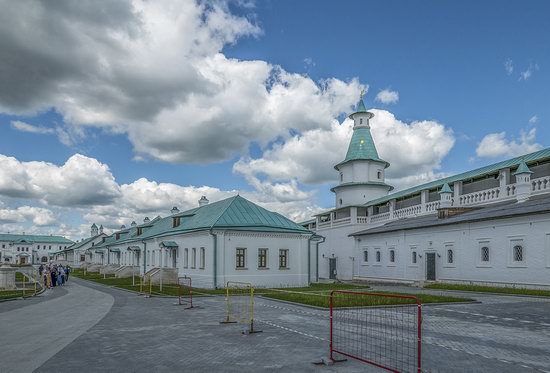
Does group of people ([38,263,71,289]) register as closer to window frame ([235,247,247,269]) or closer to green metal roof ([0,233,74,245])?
window frame ([235,247,247,269])

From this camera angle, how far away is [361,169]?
4919cm

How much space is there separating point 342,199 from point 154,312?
1401 inches

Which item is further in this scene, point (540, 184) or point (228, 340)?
point (540, 184)

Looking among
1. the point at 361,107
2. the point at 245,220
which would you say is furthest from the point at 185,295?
the point at 361,107

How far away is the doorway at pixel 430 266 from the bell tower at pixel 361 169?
1623cm

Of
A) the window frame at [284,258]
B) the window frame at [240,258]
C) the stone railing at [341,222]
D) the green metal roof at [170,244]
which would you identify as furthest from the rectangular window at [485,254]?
the green metal roof at [170,244]

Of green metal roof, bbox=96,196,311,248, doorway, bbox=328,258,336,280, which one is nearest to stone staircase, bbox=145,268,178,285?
green metal roof, bbox=96,196,311,248

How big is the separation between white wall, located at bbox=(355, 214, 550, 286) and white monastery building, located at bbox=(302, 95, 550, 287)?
52 millimetres

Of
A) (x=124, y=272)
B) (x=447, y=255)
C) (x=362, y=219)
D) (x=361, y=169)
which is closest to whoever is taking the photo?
(x=447, y=255)

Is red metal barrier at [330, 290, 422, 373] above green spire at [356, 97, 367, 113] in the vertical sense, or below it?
below

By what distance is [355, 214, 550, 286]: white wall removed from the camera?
23625 millimetres

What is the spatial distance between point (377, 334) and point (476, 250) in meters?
18.4

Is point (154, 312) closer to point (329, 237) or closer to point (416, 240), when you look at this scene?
point (416, 240)

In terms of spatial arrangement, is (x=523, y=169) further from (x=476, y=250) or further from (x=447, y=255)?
(x=447, y=255)
